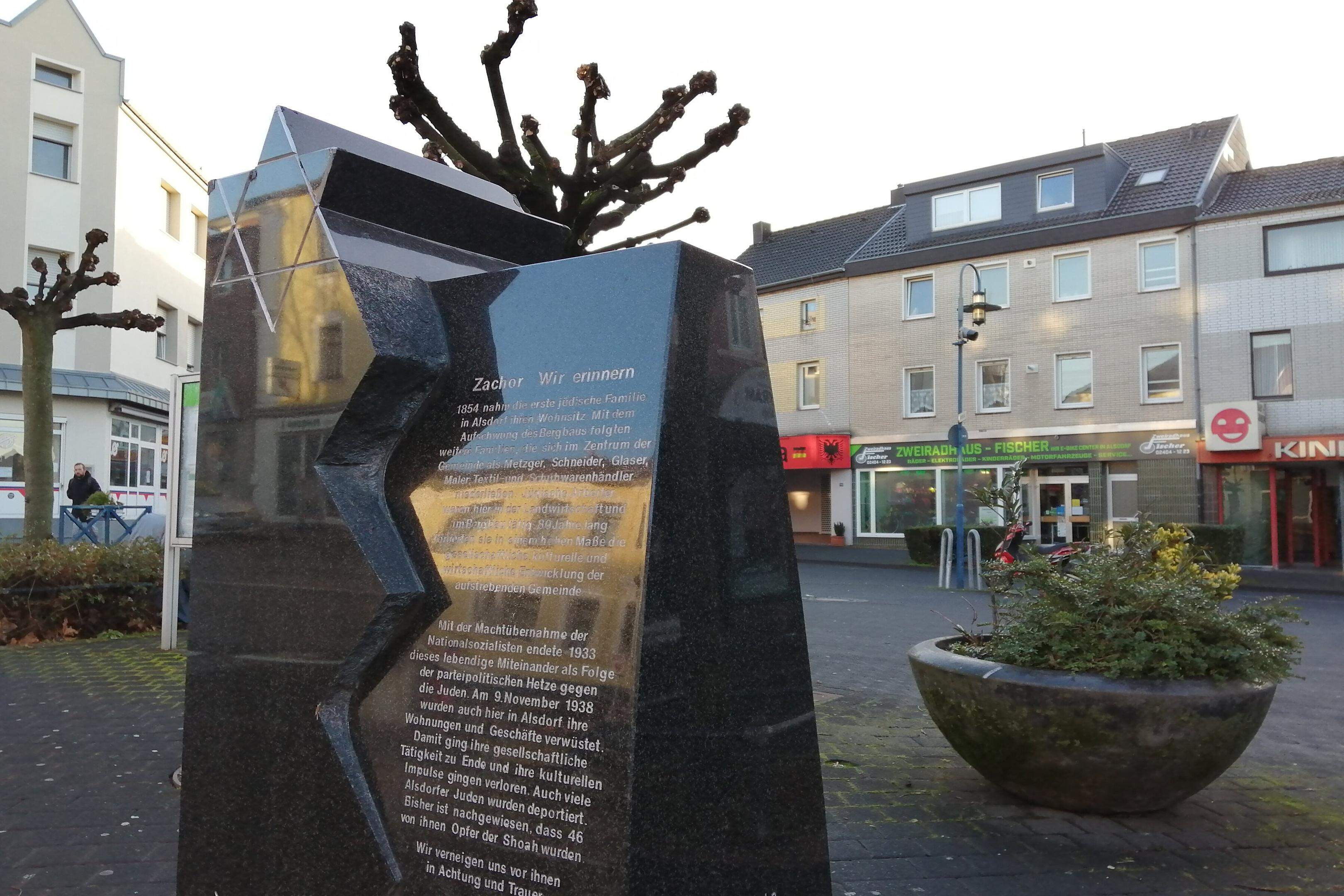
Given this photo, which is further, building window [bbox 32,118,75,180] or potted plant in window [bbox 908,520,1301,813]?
building window [bbox 32,118,75,180]

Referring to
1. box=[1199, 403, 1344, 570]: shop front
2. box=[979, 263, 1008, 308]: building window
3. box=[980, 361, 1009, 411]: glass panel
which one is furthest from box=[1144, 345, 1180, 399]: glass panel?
box=[979, 263, 1008, 308]: building window

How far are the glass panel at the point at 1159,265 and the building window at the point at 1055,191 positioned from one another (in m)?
2.64

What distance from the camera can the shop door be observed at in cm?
2742

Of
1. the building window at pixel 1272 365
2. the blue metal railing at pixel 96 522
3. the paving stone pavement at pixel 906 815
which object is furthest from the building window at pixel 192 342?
the building window at pixel 1272 365

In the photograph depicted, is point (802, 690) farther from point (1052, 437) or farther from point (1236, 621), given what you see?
point (1052, 437)

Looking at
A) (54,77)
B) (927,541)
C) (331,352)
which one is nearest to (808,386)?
(927,541)

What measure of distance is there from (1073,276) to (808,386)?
9043 millimetres

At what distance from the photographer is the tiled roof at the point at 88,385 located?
24.8 m

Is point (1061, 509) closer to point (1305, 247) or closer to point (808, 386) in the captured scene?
point (1305, 247)

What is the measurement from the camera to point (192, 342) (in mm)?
34531

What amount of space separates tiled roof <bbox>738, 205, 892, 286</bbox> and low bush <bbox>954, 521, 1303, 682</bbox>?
93.2 feet

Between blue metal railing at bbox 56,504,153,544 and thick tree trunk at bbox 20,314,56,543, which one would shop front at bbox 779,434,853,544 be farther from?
thick tree trunk at bbox 20,314,56,543

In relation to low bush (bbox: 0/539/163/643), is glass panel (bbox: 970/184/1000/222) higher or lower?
higher

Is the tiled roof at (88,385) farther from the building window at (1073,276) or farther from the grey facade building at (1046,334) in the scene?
the building window at (1073,276)
